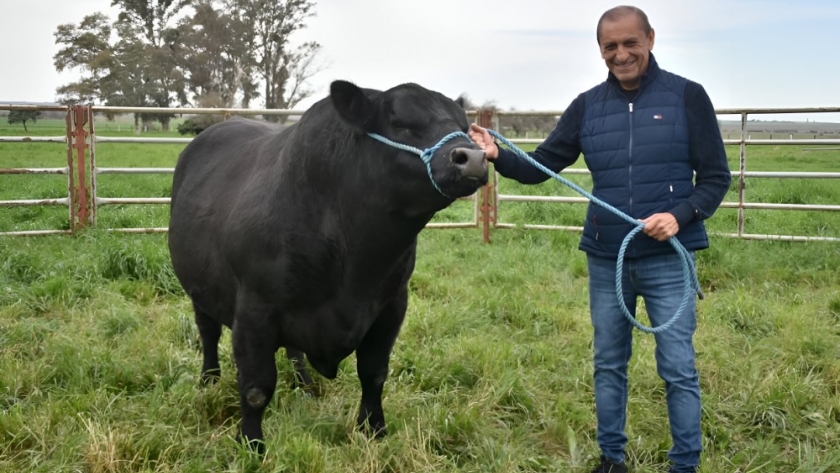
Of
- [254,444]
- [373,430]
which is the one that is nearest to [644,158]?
[373,430]

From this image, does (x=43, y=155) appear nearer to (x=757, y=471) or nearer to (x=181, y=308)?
(x=181, y=308)

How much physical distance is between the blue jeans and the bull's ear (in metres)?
1.08

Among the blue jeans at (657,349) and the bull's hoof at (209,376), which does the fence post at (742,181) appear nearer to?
the blue jeans at (657,349)

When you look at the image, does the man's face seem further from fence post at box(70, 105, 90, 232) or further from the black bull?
fence post at box(70, 105, 90, 232)

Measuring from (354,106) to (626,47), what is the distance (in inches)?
40.2

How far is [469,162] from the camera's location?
7.38ft

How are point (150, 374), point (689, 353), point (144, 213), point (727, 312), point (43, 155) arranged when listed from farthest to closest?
point (43, 155), point (144, 213), point (727, 312), point (150, 374), point (689, 353)

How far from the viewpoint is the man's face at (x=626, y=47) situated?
8.52 feet

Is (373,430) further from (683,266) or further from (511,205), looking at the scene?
(511,205)

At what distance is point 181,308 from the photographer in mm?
5074

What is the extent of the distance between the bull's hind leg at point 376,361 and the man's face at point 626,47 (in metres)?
1.30

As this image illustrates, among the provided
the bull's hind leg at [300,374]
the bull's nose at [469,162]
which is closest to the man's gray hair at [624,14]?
the bull's nose at [469,162]

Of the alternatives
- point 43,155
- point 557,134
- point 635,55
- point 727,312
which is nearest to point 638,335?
point 727,312

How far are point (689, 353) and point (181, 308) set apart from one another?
142 inches
